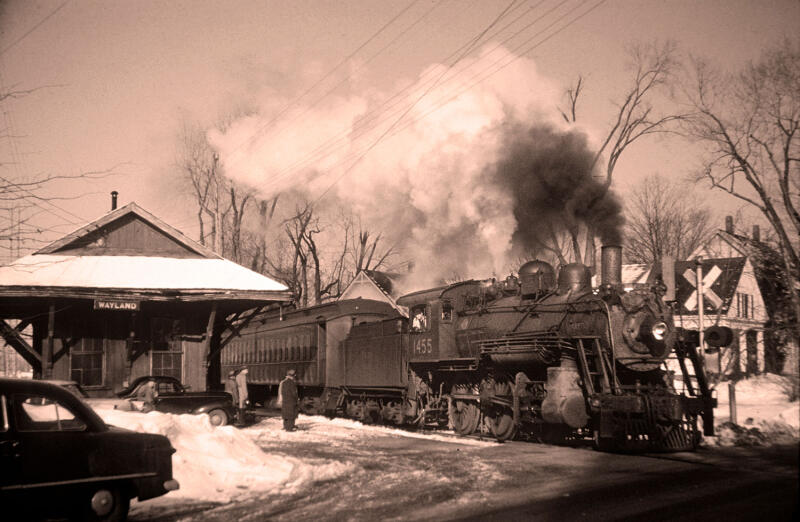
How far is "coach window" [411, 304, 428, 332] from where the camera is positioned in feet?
57.7

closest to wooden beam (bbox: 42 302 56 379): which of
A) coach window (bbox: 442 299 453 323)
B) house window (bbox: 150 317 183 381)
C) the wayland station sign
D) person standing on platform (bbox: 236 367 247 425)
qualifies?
the wayland station sign

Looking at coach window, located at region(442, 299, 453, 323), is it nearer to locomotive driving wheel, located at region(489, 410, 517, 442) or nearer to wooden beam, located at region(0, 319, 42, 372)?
locomotive driving wheel, located at region(489, 410, 517, 442)

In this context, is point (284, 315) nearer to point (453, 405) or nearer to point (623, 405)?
point (453, 405)

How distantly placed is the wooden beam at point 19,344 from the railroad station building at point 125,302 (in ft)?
0.08

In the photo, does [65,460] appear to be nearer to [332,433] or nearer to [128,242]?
[332,433]

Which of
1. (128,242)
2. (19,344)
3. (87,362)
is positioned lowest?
(87,362)

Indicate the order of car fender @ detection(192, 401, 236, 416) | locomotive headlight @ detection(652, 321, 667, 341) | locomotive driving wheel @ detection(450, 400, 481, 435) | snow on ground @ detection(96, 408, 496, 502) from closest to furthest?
snow on ground @ detection(96, 408, 496, 502), locomotive headlight @ detection(652, 321, 667, 341), locomotive driving wheel @ detection(450, 400, 481, 435), car fender @ detection(192, 401, 236, 416)

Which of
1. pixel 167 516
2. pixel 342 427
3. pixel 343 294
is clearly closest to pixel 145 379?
pixel 342 427

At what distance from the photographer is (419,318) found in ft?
58.7

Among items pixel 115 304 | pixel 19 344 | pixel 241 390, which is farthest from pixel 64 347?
pixel 241 390

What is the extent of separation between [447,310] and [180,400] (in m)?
6.32

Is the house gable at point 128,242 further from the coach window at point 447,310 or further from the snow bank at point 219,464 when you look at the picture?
the snow bank at point 219,464

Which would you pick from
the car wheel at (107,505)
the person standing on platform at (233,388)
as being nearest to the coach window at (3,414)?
the car wheel at (107,505)

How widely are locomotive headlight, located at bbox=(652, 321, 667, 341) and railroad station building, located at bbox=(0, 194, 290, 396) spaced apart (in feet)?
29.1
